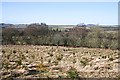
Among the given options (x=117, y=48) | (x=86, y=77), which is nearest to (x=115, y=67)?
(x=86, y=77)

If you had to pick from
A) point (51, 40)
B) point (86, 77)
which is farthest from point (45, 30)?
point (86, 77)

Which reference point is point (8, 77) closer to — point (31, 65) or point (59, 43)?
point (31, 65)

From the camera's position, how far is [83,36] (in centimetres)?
3192

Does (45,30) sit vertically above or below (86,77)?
above

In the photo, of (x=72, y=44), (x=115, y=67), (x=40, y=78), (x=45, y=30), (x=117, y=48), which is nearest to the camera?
(x=40, y=78)

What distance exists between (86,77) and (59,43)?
1844 cm

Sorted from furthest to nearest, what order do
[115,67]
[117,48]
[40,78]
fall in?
[117,48] < [115,67] < [40,78]

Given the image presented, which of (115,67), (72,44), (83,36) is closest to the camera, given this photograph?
(115,67)

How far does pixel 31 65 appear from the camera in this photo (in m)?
13.5

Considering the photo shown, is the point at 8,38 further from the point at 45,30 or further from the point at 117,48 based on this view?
the point at 117,48

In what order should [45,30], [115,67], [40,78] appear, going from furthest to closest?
1. [45,30]
2. [115,67]
3. [40,78]

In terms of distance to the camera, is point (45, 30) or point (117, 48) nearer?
point (117, 48)

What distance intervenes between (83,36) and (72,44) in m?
3.35

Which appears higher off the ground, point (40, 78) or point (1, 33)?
point (1, 33)
